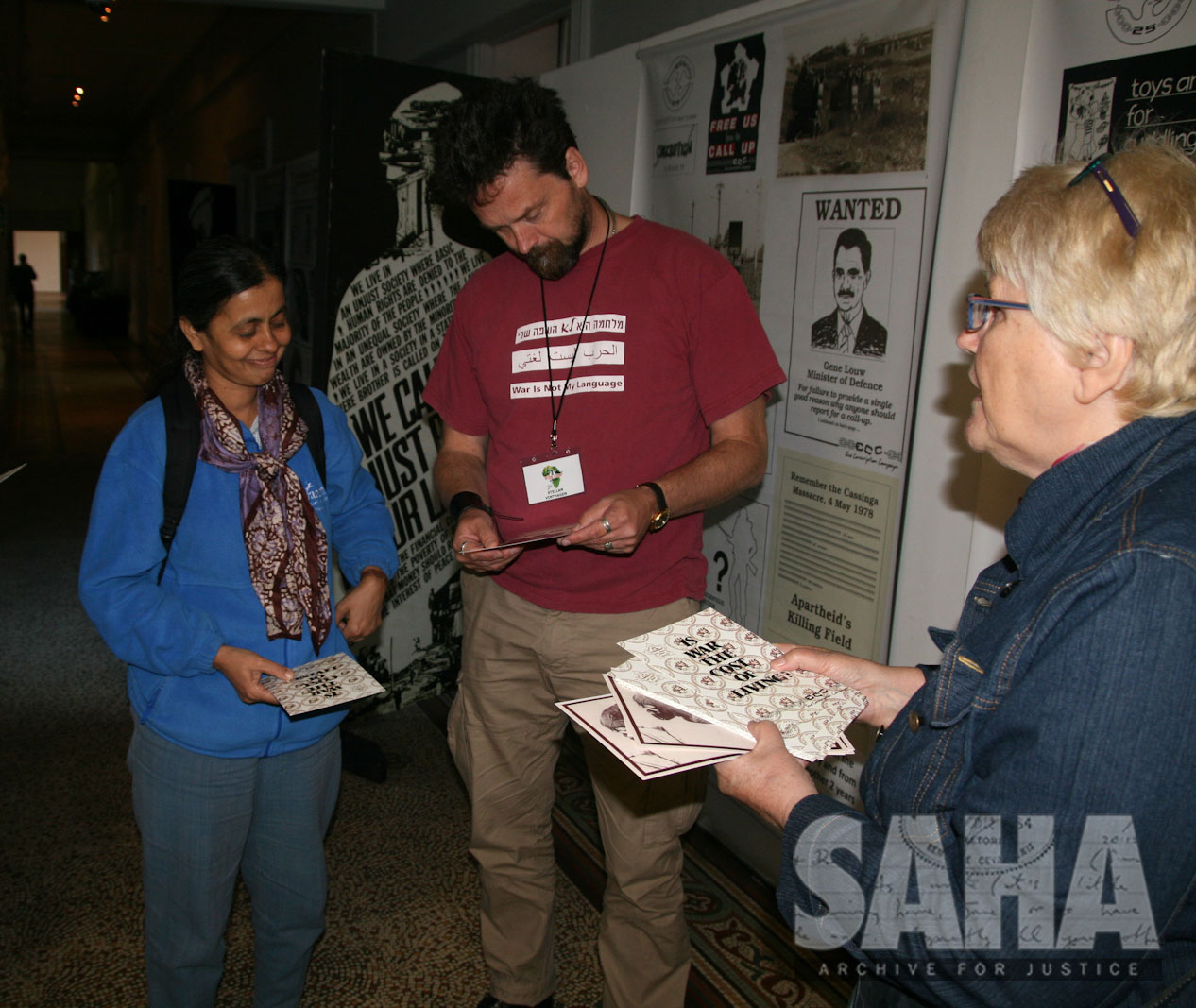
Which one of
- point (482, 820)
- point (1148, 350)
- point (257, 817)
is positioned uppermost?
point (1148, 350)

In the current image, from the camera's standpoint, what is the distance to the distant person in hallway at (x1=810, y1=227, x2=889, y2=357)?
7.00 ft

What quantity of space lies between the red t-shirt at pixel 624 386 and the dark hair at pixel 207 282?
0.54m

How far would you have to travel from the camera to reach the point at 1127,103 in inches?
62.2

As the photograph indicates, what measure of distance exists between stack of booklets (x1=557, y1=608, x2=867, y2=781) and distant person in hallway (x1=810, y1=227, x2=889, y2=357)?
106cm

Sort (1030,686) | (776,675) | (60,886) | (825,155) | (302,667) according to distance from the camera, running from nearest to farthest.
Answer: (1030,686) → (776,675) → (302,667) → (825,155) → (60,886)

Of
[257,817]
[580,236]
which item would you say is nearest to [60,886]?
[257,817]

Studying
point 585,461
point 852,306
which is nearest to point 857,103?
point 852,306

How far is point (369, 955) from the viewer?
239 centimetres

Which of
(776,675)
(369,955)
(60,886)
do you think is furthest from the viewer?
(60,886)

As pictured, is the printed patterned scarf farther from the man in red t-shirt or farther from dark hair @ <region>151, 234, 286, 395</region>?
the man in red t-shirt

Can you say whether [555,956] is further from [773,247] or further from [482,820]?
[773,247]

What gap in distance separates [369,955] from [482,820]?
0.65m

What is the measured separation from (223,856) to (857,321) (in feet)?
5.96

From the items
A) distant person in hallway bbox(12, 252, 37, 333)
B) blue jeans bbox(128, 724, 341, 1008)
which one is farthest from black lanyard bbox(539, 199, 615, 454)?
distant person in hallway bbox(12, 252, 37, 333)
